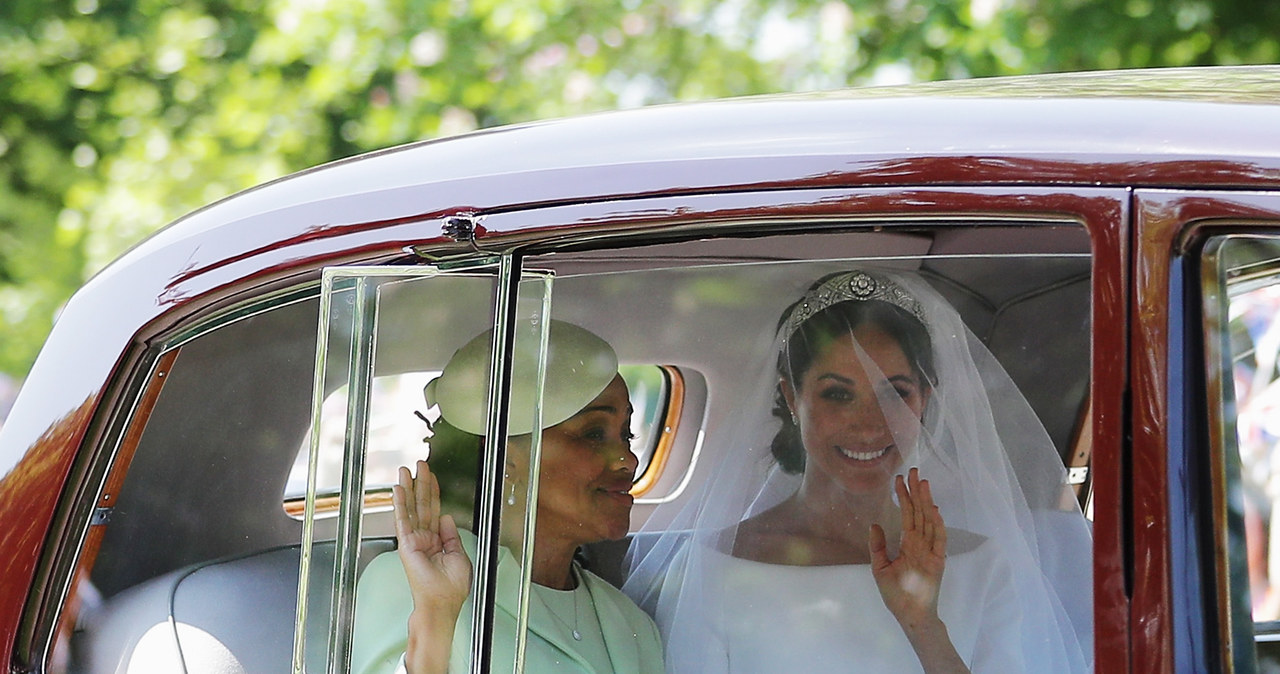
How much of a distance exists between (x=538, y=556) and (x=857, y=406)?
25.3 inches

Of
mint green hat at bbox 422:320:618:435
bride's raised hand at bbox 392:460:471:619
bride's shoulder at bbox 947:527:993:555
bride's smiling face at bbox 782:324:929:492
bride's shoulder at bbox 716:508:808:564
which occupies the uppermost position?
bride's smiling face at bbox 782:324:929:492

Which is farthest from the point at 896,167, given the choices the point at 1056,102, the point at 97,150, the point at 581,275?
the point at 97,150

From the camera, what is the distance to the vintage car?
1223mm

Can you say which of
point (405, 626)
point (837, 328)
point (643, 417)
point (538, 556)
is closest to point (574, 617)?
point (538, 556)

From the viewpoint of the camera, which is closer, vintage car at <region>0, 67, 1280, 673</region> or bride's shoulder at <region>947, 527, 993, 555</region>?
vintage car at <region>0, 67, 1280, 673</region>

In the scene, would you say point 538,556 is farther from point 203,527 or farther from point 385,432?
point 203,527

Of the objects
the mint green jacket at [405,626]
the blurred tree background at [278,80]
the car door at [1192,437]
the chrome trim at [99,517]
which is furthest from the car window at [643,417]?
the blurred tree background at [278,80]

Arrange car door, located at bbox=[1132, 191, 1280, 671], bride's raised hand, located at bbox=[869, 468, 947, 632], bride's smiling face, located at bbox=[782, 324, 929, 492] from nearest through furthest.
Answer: car door, located at bbox=[1132, 191, 1280, 671] → bride's raised hand, located at bbox=[869, 468, 947, 632] → bride's smiling face, located at bbox=[782, 324, 929, 492]

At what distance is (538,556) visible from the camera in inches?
65.1

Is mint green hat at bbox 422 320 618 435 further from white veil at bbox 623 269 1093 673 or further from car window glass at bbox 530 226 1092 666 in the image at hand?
white veil at bbox 623 269 1093 673

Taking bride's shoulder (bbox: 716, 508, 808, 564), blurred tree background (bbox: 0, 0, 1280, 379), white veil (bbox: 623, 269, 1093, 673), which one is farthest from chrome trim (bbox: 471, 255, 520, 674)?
blurred tree background (bbox: 0, 0, 1280, 379)

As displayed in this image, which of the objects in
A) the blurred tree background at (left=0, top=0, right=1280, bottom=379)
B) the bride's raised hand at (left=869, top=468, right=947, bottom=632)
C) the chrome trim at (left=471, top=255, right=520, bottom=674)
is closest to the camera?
the chrome trim at (left=471, top=255, right=520, bottom=674)

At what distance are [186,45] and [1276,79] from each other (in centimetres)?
811

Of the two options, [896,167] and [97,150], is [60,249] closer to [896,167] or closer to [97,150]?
[97,150]
